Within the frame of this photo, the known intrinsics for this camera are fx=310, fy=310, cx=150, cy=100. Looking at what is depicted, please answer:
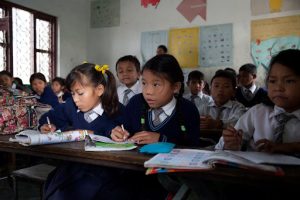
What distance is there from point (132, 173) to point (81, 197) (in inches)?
8.7

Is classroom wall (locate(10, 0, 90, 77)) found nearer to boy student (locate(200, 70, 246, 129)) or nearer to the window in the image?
the window

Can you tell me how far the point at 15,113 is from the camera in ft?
4.66

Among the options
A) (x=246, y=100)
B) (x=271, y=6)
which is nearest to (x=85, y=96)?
(x=246, y=100)

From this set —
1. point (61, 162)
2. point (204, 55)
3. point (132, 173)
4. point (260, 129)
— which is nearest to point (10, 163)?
point (61, 162)

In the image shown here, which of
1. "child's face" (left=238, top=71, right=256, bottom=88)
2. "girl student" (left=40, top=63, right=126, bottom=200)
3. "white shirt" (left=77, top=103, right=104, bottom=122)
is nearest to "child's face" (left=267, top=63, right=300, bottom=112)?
"girl student" (left=40, top=63, right=126, bottom=200)

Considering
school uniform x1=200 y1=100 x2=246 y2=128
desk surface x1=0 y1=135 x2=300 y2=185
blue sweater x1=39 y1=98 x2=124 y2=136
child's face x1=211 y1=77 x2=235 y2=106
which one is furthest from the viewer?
child's face x1=211 y1=77 x2=235 y2=106

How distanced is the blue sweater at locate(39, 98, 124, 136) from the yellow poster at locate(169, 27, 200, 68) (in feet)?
13.0

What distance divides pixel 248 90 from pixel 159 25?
2.78m

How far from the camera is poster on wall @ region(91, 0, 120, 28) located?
6.27 metres

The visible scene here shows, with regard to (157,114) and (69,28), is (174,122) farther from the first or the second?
(69,28)

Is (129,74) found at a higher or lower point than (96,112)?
higher

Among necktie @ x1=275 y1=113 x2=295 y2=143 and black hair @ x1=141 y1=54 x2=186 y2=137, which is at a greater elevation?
black hair @ x1=141 y1=54 x2=186 y2=137

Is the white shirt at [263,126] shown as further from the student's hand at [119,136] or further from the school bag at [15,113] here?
the school bag at [15,113]

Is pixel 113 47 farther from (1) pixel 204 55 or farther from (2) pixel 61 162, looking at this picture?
(2) pixel 61 162
